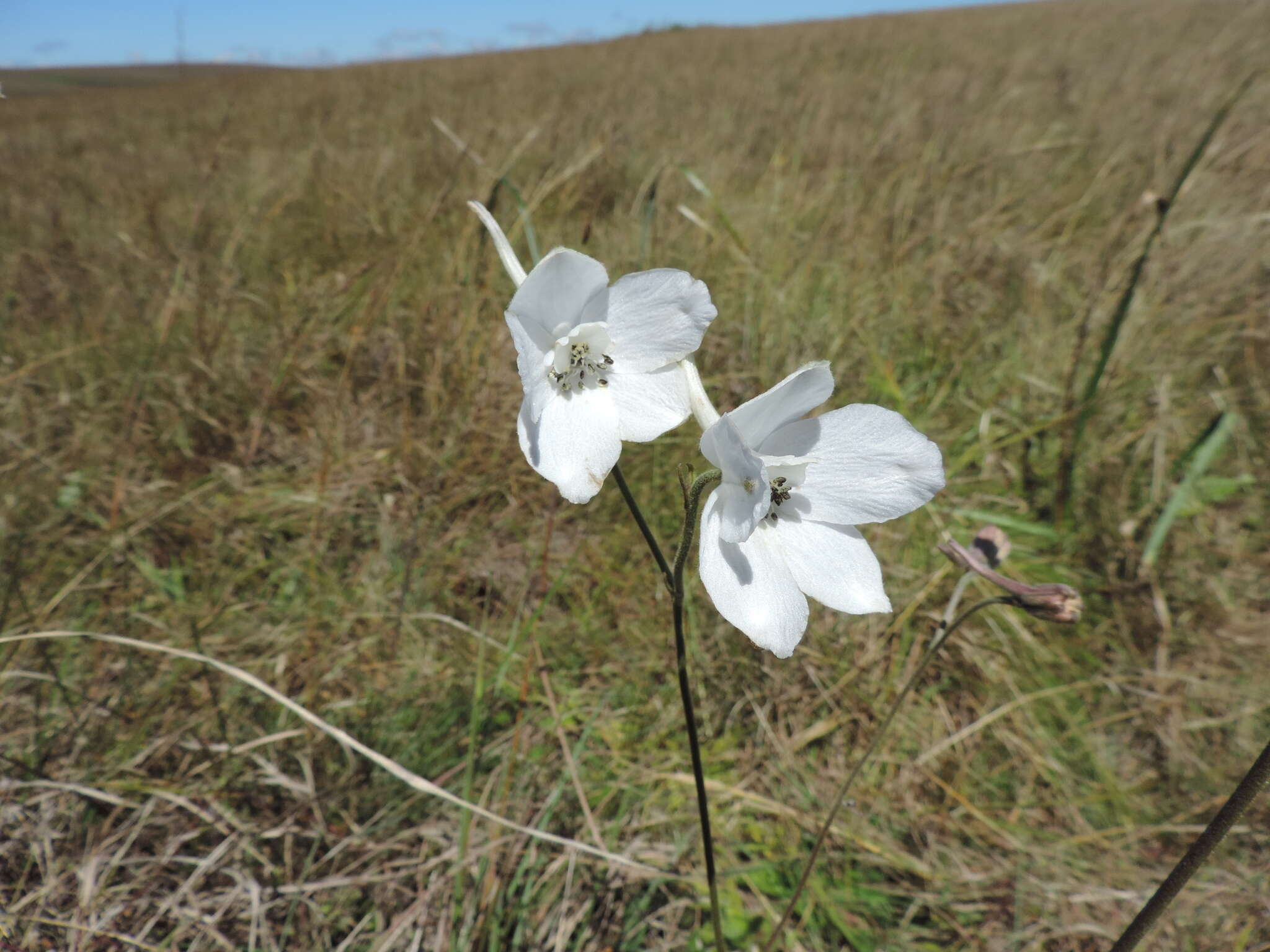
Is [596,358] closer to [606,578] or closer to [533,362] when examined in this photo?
[533,362]

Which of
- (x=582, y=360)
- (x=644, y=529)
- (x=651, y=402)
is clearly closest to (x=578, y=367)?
(x=582, y=360)

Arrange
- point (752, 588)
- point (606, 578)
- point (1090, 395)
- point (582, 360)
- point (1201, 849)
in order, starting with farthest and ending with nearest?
point (1090, 395) < point (606, 578) < point (582, 360) < point (752, 588) < point (1201, 849)

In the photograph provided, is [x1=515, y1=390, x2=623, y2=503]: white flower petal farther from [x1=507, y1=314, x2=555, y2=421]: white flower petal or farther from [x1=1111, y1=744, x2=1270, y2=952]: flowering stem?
[x1=1111, y1=744, x2=1270, y2=952]: flowering stem

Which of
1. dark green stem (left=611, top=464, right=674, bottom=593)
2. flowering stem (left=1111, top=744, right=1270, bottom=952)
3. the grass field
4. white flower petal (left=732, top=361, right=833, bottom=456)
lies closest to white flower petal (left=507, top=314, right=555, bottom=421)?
dark green stem (left=611, top=464, right=674, bottom=593)

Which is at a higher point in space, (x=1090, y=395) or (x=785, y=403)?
(x=785, y=403)

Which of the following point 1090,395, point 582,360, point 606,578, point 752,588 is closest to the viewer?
point 752,588

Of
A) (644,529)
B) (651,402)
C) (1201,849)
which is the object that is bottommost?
(1201,849)

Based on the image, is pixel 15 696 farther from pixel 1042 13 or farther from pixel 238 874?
pixel 1042 13

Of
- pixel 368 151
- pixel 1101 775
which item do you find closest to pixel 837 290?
pixel 1101 775
